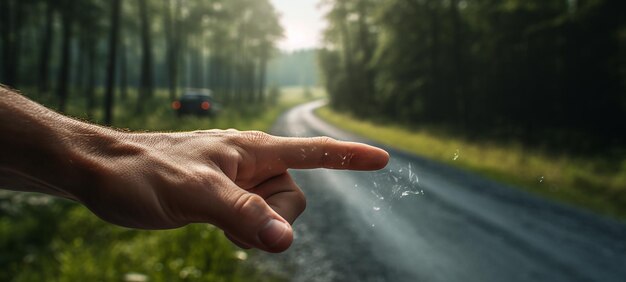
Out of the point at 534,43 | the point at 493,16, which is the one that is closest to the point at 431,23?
the point at 493,16

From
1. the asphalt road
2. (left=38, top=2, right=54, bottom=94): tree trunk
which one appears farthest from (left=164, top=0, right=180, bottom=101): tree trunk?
the asphalt road

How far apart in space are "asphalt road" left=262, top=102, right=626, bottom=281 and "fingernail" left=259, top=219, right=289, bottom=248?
3.15 meters

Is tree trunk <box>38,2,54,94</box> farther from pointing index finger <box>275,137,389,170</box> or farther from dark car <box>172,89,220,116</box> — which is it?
pointing index finger <box>275,137,389,170</box>

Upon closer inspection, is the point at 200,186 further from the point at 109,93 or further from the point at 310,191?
the point at 109,93

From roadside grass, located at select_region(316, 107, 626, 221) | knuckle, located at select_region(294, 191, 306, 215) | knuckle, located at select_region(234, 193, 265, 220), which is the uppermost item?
knuckle, located at select_region(234, 193, 265, 220)

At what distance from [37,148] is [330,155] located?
0.85 meters

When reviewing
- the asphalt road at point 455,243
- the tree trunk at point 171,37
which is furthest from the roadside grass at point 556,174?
the tree trunk at point 171,37

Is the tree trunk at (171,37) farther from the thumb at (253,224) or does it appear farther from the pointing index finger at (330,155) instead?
the thumb at (253,224)

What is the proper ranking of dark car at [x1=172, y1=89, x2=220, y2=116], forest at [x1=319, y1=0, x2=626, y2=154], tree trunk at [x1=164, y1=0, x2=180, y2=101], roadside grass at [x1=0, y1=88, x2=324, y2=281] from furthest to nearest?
tree trunk at [x1=164, y1=0, x2=180, y2=101] < dark car at [x1=172, y1=89, x2=220, y2=116] < forest at [x1=319, y1=0, x2=626, y2=154] < roadside grass at [x1=0, y1=88, x2=324, y2=281]

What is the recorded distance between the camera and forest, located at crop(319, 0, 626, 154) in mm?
21047

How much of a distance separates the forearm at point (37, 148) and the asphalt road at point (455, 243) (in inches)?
132

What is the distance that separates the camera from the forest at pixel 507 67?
21.0 meters

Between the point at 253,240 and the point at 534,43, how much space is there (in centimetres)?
2686

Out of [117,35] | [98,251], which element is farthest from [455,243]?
[117,35]
